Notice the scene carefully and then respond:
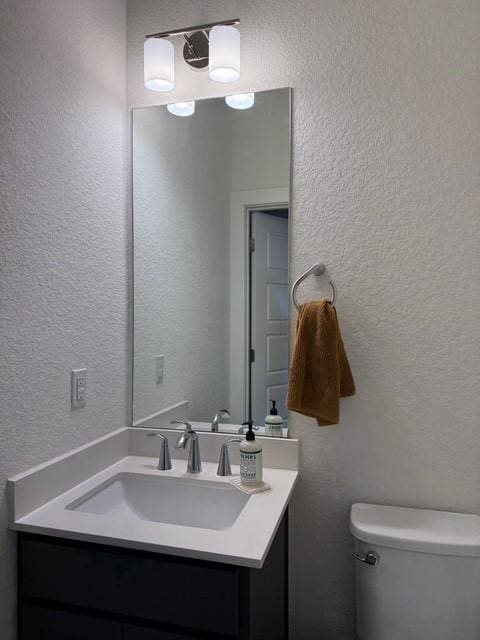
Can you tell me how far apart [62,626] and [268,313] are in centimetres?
103

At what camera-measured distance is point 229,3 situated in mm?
1585

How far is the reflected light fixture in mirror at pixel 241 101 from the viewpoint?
157 cm

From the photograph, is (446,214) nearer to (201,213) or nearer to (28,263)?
(201,213)

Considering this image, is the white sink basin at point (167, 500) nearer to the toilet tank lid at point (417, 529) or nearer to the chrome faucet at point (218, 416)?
the chrome faucet at point (218, 416)

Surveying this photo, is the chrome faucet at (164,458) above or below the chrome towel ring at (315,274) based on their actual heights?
below

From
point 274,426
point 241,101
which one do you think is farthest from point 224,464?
point 241,101

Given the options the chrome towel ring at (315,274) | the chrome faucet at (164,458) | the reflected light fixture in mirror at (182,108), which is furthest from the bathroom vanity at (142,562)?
the reflected light fixture in mirror at (182,108)

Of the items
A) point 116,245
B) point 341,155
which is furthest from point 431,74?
point 116,245

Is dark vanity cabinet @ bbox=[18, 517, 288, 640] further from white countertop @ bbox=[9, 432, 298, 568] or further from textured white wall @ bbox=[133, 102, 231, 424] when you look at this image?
textured white wall @ bbox=[133, 102, 231, 424]

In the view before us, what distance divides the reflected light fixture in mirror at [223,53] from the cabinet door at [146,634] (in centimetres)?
156

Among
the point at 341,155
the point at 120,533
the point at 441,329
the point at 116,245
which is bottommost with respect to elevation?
the point at 120,533

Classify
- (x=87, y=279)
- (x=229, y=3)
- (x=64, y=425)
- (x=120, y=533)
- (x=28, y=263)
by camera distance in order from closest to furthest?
(x=120, y=533)
(x=28, y=263)
(x=64, y=425)
(x=87, y=279)
(x=229, y=3)

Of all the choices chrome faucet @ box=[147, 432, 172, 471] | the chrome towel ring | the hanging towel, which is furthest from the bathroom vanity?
the chrome towel ring

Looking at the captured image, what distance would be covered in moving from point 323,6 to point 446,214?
0.80 metres
